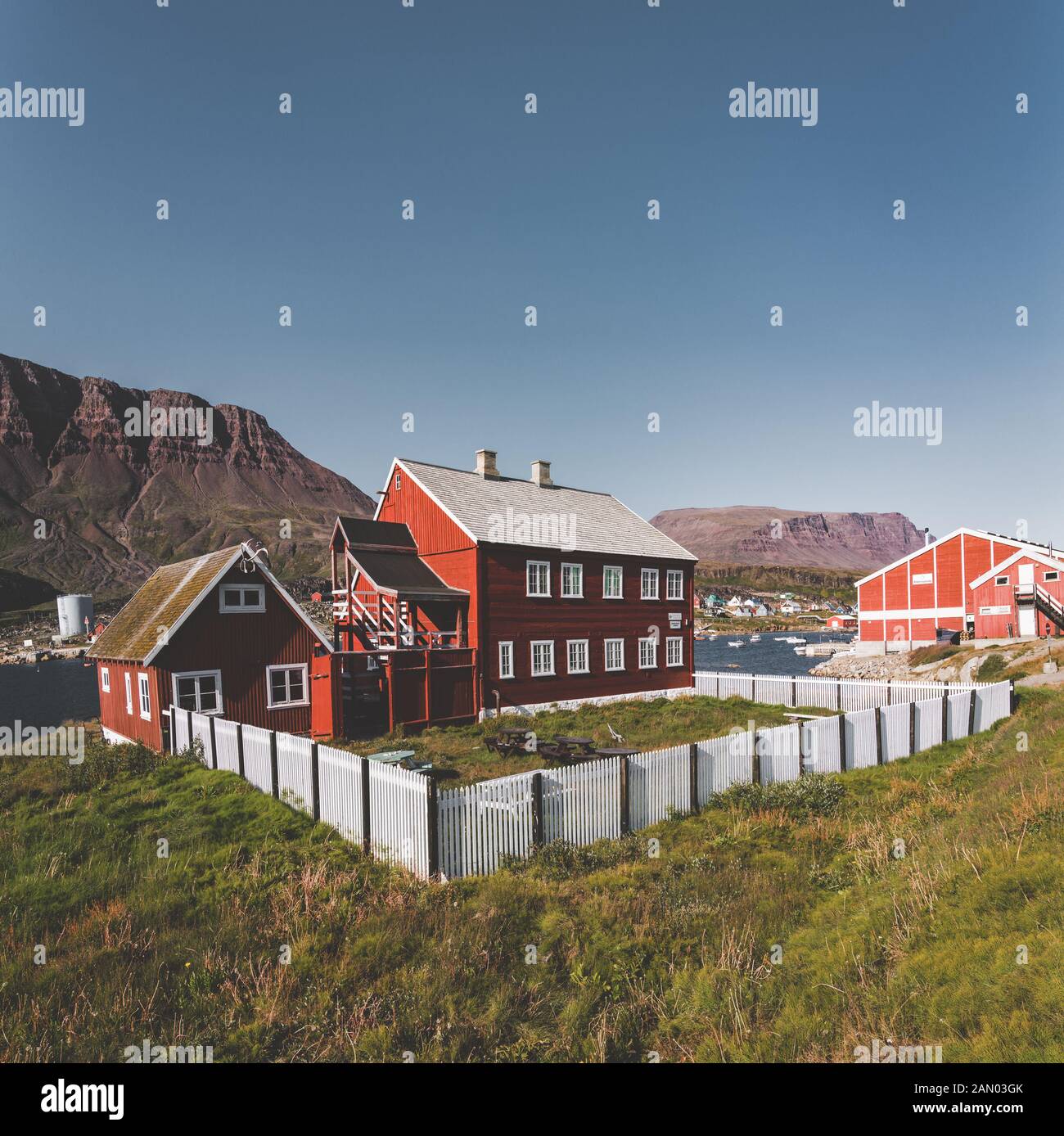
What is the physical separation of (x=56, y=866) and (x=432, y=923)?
663cm

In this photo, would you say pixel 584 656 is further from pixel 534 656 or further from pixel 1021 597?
pixel 1021 597

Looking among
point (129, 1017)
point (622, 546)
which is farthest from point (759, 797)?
point (622, 546)

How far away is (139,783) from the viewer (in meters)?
15.8

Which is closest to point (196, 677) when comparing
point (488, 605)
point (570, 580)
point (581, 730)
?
point (488, 605)

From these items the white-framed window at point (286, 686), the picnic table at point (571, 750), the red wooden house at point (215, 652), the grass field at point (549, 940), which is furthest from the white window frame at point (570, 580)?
the grass field at point (549, 940)

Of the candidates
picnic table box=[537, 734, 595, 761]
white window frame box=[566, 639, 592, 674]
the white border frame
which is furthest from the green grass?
the white border frame

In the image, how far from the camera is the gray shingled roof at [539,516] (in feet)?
101

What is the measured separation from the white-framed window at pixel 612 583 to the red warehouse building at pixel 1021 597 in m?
39.2

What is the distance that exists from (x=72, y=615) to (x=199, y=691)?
16875 centimetres

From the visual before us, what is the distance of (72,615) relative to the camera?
518 feet
